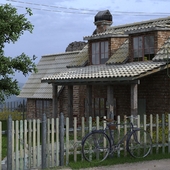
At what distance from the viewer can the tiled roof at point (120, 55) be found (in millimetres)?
22430

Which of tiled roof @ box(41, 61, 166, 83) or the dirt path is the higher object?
tiled roof @ box(41, 61, 166, 83)

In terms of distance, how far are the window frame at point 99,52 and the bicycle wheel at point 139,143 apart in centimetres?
1073

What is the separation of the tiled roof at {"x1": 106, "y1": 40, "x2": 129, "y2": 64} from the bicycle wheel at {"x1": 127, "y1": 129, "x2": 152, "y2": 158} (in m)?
8.87

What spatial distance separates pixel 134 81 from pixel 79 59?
883cm

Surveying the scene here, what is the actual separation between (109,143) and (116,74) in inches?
259

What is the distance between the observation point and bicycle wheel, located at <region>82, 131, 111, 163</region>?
40.5 ft

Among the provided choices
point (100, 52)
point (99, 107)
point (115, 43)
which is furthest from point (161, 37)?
point (99, 107)

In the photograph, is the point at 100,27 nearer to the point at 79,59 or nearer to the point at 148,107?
the point at 79,59

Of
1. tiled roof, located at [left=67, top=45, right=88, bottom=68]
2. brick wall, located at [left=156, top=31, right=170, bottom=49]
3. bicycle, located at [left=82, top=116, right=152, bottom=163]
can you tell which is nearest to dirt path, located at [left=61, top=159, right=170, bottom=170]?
bicycle, located at [left=82, top=116, right=152, bottom=163]

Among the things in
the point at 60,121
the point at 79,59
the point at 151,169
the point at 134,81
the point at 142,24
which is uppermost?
the point at 142,24

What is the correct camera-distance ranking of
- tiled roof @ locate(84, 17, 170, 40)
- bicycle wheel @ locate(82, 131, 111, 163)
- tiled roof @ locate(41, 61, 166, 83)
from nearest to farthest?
bicycle wheel @ locate(82, 131, 111, 163)
tiled roof @ locate(41, 61, 166, 83)
tiled roof @ locate(84, 17, 170, 40)

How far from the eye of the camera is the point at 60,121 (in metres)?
11.9

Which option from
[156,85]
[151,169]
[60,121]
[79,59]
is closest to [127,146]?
[151,169]

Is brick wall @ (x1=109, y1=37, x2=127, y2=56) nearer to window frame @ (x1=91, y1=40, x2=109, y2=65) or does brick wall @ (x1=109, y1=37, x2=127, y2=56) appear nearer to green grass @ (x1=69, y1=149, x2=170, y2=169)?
window frame @ (x1=91, y1=40, x2=109, y2=65)
